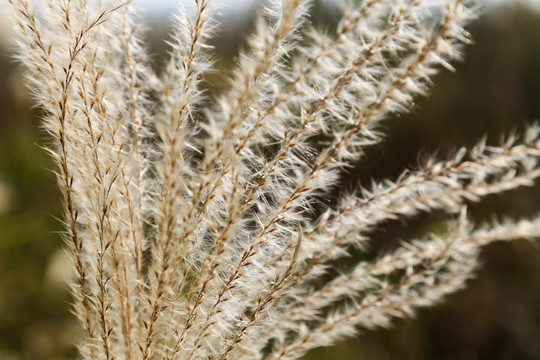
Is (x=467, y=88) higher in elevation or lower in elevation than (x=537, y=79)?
lower

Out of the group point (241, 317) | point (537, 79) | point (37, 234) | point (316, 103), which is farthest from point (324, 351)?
point (537, 79)

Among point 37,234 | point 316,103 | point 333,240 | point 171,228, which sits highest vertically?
point 316,103

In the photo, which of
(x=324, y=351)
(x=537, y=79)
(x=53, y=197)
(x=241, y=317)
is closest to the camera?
(x=241, y=317)

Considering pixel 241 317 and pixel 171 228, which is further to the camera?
pixel 241 317

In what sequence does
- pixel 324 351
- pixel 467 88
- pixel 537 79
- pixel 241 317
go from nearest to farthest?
1. pixel 241 317
2. pixel 324 351
3. pixel 467 88
4. pixel 537 79

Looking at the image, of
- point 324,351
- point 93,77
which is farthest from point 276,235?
point 324,351

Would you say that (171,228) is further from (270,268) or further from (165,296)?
(270,268)

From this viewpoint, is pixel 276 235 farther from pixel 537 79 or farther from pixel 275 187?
pixel 537 79
